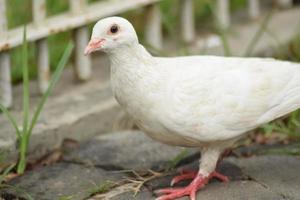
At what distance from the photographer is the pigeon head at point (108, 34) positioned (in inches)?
149

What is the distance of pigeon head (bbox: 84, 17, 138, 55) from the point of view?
3785mm

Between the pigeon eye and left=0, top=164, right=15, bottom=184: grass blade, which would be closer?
the pigeon eye

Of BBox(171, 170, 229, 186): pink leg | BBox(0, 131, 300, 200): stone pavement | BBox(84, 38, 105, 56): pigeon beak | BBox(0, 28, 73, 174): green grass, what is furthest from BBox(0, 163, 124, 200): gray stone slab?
BBox(84, 38, 105, 56): pigeon beak

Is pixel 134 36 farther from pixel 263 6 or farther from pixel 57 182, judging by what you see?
pixel 263 6

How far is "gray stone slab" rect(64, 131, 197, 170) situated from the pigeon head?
2.84ft

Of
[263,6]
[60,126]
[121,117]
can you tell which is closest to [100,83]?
[121,117]

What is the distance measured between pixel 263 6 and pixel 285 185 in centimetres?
284

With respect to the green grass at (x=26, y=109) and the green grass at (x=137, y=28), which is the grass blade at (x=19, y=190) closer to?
the green grass at (x=26, y=109)

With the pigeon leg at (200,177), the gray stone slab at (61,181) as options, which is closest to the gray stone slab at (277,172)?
the pigeon leg at (200,177)

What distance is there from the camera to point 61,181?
4.27 metres

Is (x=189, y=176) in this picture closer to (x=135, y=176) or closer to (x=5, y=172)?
(x=135, y=176)

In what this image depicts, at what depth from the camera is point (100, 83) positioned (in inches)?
209

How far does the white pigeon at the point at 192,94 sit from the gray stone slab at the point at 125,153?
497 millimetres

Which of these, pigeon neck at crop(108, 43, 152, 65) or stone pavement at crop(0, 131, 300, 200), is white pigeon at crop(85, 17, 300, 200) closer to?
pigeon neck at crop(108, 43, 152, 65)
